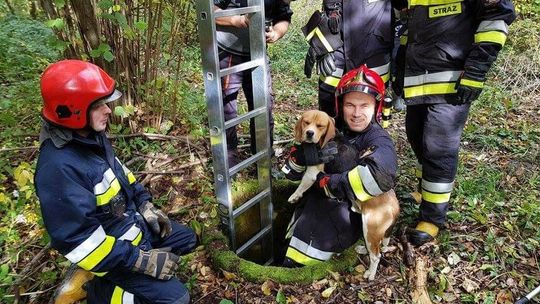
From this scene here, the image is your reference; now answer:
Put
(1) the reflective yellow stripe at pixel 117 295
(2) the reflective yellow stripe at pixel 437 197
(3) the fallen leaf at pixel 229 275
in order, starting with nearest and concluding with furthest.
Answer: (1) the reflective yellow stripe at pixel 117 295
(3) the fallen leaf at pixel 229 275
(2) the reflective yellow stripe at pixel 437 197

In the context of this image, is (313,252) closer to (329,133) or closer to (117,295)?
(329,133)

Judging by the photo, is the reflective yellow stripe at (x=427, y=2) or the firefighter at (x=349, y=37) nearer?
the reflective yellow stripe at (x=427, y=2)

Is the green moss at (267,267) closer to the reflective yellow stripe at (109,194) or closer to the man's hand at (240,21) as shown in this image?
the reflective yellow stripe at (109,194)

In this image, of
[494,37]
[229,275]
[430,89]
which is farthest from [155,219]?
[494,37]

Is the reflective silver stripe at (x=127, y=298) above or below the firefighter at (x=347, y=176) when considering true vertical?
below

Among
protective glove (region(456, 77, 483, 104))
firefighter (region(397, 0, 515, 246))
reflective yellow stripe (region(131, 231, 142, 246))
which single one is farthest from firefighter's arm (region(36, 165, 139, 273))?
protective glove (region(456, 77, 483, 104))

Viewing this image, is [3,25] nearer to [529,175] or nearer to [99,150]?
[99,150]

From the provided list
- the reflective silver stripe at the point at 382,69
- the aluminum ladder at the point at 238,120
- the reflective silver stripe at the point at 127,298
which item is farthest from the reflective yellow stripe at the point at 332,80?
the reflective silver stripe at the point at 127,298

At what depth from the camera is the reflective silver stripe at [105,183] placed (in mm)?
2219

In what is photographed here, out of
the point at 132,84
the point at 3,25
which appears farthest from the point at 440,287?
the point at 3,25

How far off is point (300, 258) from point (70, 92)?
1.95 m

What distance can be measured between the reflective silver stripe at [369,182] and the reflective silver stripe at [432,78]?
90 cm

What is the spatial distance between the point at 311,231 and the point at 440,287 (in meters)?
0.95

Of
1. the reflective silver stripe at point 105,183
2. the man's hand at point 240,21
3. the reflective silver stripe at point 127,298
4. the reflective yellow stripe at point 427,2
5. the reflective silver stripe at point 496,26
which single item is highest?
the reflective yellow stripe at point 427,2
